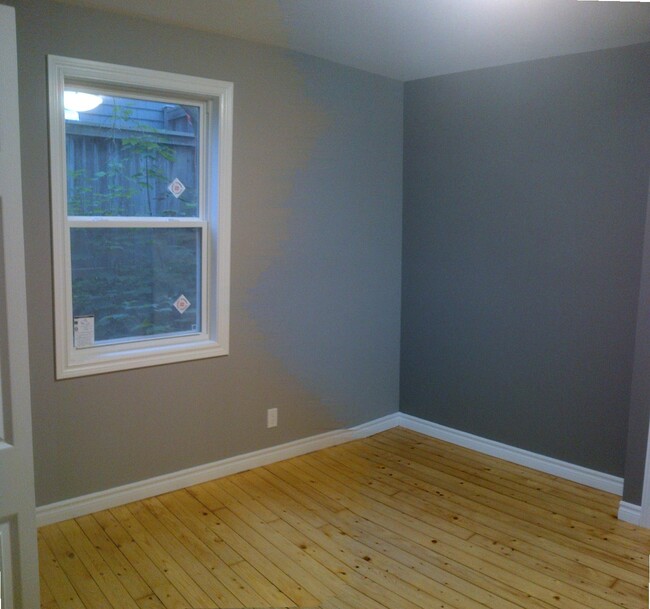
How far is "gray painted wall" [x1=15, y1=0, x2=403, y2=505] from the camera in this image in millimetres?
3057

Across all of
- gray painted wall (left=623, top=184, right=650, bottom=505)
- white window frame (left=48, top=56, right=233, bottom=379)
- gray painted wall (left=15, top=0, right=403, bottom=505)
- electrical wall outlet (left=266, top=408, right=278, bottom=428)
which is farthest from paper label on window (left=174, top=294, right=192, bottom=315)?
gray painted wall (left=623, top=184, right=650, bottom=505)

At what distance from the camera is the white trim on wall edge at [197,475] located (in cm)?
322

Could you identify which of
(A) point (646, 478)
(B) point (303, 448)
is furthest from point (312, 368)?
(A) point (646, 478)

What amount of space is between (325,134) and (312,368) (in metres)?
1.46

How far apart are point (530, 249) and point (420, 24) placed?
1.47m

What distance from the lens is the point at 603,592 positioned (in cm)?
274

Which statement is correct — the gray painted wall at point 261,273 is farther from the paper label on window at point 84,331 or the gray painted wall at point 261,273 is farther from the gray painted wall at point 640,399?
the gray painted wall at point 640,399

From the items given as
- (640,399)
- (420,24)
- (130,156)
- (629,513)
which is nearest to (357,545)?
(629,513)

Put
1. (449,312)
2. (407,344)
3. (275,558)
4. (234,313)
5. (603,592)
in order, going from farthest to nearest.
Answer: (407,344) < (449,312) < (234,313) < (275,558) < (603,592)

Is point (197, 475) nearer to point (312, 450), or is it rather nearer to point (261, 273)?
point (312, 450)

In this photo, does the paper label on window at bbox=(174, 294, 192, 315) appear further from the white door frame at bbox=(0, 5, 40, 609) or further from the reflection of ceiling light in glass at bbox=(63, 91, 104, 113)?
the white door frame at bbox=(0, 5, 40, 609)

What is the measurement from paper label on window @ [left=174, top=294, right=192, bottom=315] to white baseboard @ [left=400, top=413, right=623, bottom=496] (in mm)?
1863

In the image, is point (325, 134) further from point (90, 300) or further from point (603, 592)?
point (603, 592)

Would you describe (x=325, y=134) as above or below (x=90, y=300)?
above
